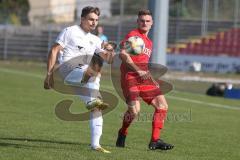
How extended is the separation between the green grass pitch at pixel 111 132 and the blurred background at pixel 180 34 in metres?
11.4

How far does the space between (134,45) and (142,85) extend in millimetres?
709

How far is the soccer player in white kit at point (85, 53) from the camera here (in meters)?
10.2

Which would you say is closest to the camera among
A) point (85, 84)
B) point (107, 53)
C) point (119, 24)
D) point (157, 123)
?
point (85, 84)

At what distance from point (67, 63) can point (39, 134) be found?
2159 mm

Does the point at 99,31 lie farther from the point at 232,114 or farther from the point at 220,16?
the point at 220,16

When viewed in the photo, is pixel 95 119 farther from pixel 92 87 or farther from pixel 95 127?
pixel 92 87

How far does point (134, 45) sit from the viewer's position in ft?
35.2

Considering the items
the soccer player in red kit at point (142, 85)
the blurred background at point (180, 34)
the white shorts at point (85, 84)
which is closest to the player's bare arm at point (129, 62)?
the soccer player in red kit at point (142, 85)

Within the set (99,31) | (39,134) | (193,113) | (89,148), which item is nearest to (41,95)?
(99,31)

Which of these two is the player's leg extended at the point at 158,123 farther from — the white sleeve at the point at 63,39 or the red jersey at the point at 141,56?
the white sleeve at the point at 63,39

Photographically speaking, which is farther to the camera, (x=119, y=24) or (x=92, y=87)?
(x=119, y=24)

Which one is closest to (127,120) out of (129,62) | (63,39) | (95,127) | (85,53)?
(129,62)

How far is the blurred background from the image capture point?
1462 inches

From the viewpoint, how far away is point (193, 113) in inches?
718
